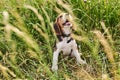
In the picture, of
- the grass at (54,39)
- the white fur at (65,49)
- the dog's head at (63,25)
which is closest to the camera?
the dog's head at (63,25)

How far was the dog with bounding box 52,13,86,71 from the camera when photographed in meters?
2.34

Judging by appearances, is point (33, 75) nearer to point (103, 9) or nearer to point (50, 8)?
point (50, 8)

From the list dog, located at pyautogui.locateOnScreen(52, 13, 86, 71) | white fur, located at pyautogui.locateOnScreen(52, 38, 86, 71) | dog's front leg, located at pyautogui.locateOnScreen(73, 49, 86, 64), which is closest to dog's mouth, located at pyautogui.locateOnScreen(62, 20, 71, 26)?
dog, located at pyautogui.locateOnScreen(52, 13, 86, 71)

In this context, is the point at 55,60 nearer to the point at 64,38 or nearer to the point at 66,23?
the point at 64,38

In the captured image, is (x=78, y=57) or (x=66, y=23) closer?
(x=66, y=23)

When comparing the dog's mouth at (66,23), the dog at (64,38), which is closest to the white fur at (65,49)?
the dog at (64,38)

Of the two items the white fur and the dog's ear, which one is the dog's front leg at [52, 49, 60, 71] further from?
the dog's ear

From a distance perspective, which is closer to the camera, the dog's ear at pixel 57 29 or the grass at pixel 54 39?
the dog's ear at pixel 57 29

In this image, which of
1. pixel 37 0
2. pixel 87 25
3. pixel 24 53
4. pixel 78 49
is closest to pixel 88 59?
pixel 78 49

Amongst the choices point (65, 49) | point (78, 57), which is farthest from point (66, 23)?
point (78, 57)

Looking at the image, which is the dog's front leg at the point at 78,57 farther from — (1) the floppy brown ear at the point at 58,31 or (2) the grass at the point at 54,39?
(1) the floppy brown ear at the point at 58,31

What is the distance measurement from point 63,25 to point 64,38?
0.10 meters

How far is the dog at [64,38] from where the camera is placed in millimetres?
2342

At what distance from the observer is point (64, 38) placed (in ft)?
7.89
